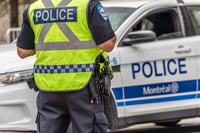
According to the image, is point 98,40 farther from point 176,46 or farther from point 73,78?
point 176,46

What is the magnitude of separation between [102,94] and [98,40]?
1.41 feet

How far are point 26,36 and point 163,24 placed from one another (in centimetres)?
343

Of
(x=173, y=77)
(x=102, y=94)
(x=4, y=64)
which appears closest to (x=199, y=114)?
(x=173, y=77)

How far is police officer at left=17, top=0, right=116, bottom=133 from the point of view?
4785 mm

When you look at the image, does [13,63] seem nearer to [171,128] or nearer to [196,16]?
[196,16]

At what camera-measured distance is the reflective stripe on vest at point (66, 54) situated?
479cm

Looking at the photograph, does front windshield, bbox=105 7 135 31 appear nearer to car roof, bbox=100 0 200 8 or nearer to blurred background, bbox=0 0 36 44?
car roof, bbox=100 0 200 8

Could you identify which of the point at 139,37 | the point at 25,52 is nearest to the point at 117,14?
the point at 139,37

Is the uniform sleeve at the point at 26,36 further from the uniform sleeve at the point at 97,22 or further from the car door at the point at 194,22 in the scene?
the car door at the point at 194,22

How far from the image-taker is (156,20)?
321 inches

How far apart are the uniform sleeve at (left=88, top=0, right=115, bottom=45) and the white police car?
2442 millimetres

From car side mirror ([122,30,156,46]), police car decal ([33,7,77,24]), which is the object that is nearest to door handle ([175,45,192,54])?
car side mirror ([122,30,156,46])

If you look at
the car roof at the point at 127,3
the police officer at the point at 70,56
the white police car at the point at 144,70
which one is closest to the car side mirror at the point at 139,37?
the white police car at the point at 144,70

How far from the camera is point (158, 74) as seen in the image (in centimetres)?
766
